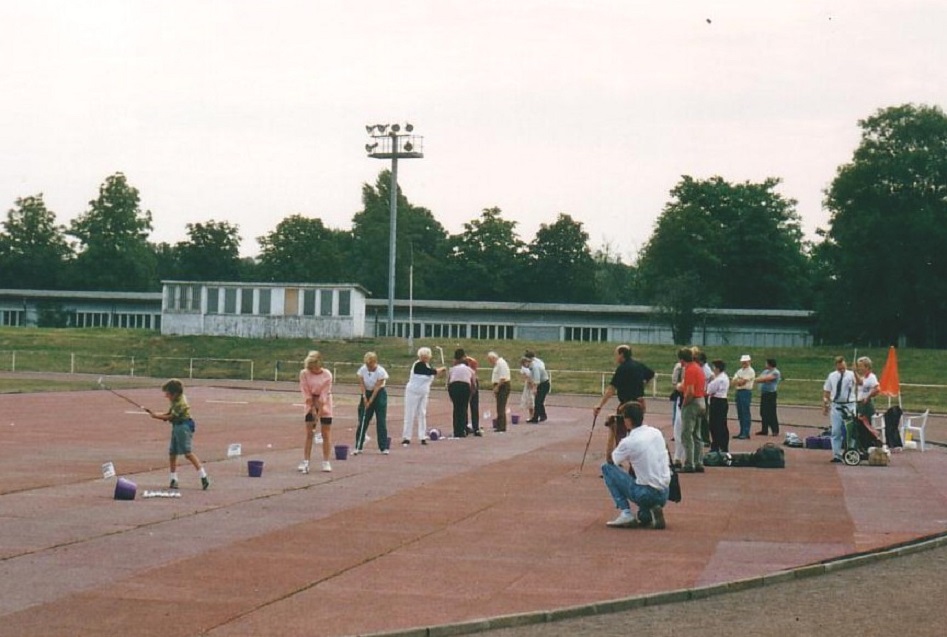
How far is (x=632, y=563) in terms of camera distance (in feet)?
39.1

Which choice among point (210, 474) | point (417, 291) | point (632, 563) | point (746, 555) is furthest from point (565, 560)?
point (417, 291)

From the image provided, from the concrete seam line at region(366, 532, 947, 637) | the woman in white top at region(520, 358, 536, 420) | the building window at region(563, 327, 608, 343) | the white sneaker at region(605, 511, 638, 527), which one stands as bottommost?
the concrete seam line at region(366, 532, 947, 637)

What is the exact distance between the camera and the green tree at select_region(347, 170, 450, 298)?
432ft

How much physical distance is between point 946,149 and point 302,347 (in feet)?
133

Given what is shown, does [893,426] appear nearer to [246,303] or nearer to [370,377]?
[370,377]

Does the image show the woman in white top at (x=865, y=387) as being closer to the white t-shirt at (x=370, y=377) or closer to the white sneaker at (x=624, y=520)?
the white t-shirt at (x=370, y=377)

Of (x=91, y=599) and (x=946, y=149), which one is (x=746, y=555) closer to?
(x=91, y=599)

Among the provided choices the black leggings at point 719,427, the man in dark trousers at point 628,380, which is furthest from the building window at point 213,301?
the man in dark trousers at point 628,380

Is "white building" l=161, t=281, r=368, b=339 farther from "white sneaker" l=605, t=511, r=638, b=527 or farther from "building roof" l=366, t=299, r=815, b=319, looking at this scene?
"white sneaker" l=605, t=511, r=638, b=527

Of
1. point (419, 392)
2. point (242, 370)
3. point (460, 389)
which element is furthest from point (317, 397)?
point (242, 370)

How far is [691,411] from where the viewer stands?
2070cm

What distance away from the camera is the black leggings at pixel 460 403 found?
1099 inches

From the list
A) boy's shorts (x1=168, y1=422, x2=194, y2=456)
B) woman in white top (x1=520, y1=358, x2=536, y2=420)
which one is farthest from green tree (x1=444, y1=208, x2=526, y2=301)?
boy's shorts (x1=168, y1=422, x2=194, y2=456)

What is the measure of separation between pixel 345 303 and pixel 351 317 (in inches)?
35.2
